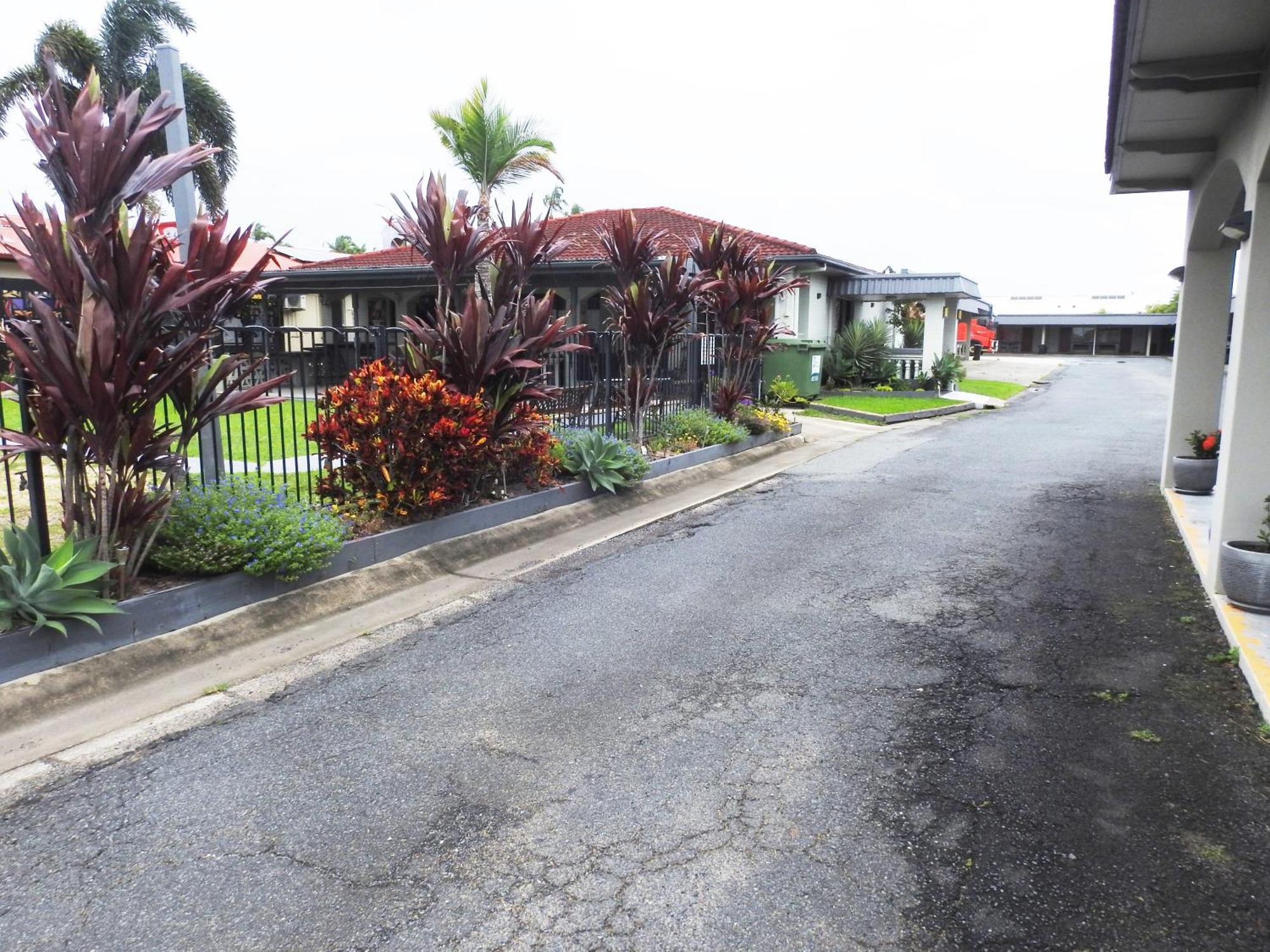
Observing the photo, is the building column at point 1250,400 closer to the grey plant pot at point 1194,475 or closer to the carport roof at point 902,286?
the grey plant pot at point 1194,475

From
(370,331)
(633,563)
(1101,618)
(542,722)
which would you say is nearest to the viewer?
(542,722)

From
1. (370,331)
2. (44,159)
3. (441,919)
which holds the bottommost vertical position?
(441,919)

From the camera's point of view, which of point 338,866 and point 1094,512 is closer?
point 338,866

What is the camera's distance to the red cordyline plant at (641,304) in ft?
38.3

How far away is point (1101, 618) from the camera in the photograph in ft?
20.0

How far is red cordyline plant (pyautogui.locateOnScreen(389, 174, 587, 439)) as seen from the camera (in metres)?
8.30

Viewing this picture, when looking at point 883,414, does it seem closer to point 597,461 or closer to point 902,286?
point 902,286

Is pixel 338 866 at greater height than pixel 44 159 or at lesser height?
lesser

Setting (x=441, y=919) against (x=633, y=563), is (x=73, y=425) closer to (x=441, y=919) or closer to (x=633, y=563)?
(x=441, y=919)

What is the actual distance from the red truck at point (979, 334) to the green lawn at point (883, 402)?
1887 cm

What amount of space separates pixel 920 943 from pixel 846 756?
127cm

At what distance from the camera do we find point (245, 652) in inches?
217

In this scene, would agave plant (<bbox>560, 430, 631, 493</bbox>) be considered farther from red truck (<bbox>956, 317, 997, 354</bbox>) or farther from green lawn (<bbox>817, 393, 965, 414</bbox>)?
red truck (<bbox>956, 317, 997, 354</bbox>)

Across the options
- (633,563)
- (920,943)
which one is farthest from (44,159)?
(920,943)
